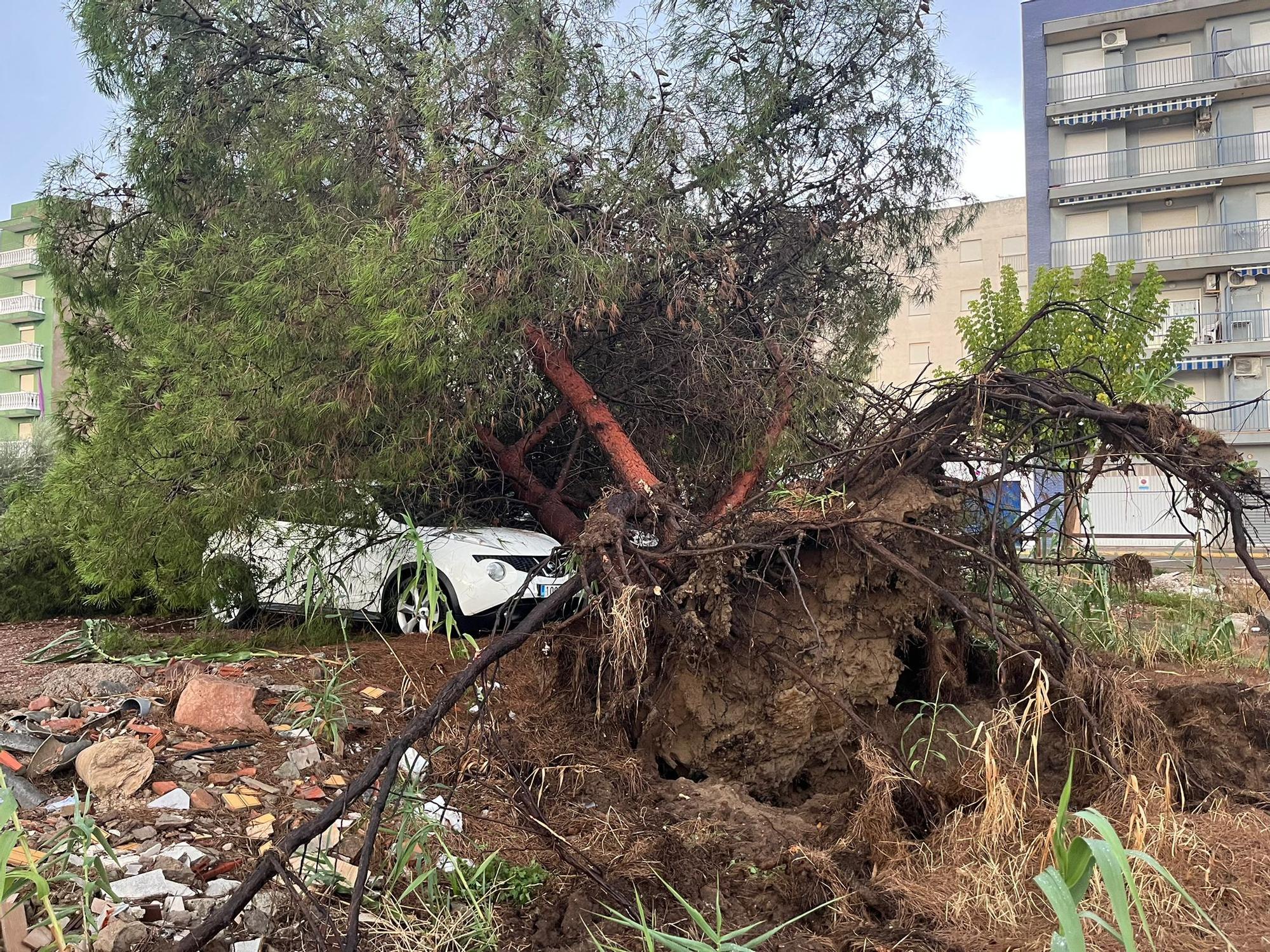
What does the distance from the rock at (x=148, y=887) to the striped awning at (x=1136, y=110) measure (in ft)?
109

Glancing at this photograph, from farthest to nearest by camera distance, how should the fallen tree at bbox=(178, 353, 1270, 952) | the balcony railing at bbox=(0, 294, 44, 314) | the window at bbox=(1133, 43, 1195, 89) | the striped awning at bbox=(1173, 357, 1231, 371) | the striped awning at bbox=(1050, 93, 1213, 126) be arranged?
1. the balcony railing at bbox=(0, 294, 44, 314)
2. the window at bbox=(1133, 43, 1195, 89)
3. the striped awning at bbox=(1050, 93, 1213, 126)
4. the striped awning at bbox=(1173, 357, 1231, 371)
5. the fallen tree at bbox=(178, 353, 1270, 952)

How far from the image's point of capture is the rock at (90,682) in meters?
5.41

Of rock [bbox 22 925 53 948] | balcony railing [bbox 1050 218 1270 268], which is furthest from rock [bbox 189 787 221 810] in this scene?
balcony railing [bbox 1050 218 1270 268]

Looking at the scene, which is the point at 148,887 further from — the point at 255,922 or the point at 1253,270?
the point at 1253,270

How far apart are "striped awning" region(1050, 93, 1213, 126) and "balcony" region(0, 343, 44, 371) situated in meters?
44.2

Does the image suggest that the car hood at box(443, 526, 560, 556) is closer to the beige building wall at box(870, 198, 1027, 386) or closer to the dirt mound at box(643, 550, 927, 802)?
the dirt mound at box(643, 550, 927, 802)

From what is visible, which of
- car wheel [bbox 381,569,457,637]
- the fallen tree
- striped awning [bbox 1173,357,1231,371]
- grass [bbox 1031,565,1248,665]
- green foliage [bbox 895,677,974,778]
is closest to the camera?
the fallen tree

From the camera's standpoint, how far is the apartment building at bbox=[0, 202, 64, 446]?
45.4 meters

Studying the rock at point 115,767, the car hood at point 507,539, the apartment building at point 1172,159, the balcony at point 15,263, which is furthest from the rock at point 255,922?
the balcony at point 15,263

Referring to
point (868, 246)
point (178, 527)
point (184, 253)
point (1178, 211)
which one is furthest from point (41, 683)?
point (1178, 211)

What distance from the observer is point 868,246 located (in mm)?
9609

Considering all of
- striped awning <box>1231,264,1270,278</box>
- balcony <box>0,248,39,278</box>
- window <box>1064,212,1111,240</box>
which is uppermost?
balcony <box>0,248,39,278</box>

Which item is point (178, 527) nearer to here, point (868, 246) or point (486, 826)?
point (486, 826)

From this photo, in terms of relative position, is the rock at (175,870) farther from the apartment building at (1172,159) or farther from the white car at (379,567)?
the apartment building at (1172,159)
